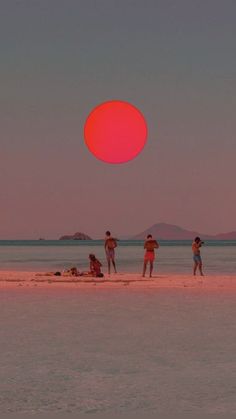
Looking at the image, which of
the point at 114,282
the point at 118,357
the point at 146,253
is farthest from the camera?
the point at 146,253

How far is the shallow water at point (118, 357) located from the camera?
920cm

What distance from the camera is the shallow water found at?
920cm

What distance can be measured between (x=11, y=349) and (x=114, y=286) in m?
15.7

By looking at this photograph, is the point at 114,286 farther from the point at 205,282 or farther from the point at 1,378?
the point at 1,378

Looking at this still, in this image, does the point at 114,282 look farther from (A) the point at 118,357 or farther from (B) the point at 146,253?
(A) the point at 118,357

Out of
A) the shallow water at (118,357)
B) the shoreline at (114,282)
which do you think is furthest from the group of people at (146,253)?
the shallow water at (118,357)

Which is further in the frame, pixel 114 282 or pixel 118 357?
pixel 114 282

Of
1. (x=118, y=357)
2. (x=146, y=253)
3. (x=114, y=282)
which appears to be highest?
(x=146, y=253)

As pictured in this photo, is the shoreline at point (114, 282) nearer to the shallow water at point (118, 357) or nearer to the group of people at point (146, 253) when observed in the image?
the group of people at point (146, 253)

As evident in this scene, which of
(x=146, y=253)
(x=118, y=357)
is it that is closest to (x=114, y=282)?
(x=146, y=253)

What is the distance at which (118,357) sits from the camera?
12406 mm

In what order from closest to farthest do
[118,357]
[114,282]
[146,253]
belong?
1. [118,357]
2. [114,282]
3. [146,253]

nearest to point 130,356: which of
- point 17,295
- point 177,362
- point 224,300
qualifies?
point 177,362

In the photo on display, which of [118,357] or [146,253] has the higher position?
[146,253]
